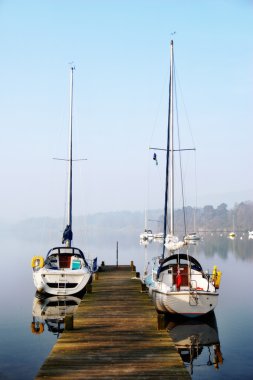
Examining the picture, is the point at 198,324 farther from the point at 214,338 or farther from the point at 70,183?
the point at 70,183

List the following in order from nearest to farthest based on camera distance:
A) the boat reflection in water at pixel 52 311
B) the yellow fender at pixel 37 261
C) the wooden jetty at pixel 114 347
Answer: the wooden jetty at pixel 114 347 < the boat reflection in water at pixel 52 311 < the yellow fender at pixel 37 261

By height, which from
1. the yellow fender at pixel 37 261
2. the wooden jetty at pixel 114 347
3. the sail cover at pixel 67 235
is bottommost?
the wooden jetty at pixel 114 347

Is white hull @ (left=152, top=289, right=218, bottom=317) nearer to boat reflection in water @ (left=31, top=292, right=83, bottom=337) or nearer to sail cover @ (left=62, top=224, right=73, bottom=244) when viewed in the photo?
boat reflection in water @ (left=31, top=292, right=83, bottom=337)

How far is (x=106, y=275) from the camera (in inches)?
1340

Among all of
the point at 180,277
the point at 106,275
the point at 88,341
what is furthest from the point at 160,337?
the point at 106,275

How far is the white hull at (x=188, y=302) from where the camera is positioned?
73.2 feet

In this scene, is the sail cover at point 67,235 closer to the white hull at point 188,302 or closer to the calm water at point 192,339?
the calm water at point 192,339

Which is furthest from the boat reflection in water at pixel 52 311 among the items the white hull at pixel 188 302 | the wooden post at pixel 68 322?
the white hull at pixel 188 302

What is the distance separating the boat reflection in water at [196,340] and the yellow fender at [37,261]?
11008 mm

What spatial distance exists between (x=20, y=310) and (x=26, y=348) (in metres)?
9.94

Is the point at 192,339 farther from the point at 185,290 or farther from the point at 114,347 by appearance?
the point at 114,347

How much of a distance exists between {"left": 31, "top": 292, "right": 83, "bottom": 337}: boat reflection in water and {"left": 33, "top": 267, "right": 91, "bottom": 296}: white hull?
0.63 metres

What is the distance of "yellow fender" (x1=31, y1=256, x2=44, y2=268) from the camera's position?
102ft

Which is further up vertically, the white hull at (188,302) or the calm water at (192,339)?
the white hull at (188,302)
